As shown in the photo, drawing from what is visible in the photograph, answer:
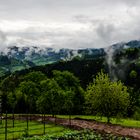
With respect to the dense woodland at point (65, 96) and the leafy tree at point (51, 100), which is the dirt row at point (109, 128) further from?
the leafy tree at point (51, 100)

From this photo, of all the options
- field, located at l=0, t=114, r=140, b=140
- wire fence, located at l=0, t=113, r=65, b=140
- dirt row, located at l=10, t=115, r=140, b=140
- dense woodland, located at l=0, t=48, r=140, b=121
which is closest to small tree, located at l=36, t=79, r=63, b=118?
dense woodland, located at l=0, t=48, r=140, b=121

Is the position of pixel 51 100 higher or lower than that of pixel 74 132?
higher

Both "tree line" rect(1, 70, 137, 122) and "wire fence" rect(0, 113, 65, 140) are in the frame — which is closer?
"wire fence" rect(0, 113, 65, 140)

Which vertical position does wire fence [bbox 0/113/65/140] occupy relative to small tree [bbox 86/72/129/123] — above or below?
below

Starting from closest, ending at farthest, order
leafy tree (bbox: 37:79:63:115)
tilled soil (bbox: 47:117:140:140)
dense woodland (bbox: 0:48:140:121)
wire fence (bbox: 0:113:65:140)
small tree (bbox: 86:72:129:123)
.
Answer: wire fence (bbox: 0:113:65:140), tilled soil (bbox: 47:117:140:140), small tree (bbox: 86:72:129:123), dense woodland (bbox: 0:48:140:121), leafy tree (bbox: 37:79:63:115)

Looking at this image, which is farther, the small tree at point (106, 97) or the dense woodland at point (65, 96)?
the dense woodland at point (65, 96)

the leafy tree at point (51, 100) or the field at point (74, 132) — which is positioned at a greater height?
the leafy tree at point (51, 100)

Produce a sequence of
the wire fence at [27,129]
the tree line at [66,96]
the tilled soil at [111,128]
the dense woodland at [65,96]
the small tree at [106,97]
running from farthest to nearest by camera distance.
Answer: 1. the dense woodland at [65,96]
2. the tree line at [66,96]
3. the small tree at [106,97]
4. the tilled soil at [111,128]
5. the wire fence at [27,129]

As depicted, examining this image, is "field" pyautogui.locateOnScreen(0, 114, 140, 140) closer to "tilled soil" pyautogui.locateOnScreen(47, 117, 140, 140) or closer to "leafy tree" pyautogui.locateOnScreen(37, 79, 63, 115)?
"tilled soil" pyautogui.locateOnScreen(47, 117, 140, 140)

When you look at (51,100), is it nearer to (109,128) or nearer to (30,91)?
(30,91)

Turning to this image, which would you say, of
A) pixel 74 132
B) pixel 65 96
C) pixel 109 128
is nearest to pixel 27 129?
pixel 74 132

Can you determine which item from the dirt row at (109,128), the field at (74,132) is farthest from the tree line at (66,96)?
the dirt row at (109,128)

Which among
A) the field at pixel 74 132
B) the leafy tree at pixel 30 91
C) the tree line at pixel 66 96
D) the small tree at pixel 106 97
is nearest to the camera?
the field at pixel 74 132

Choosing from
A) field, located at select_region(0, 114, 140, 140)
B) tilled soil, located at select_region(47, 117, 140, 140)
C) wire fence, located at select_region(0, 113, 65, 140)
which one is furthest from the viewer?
tilled soil, located at select_region(47, 117, 140, 140)
